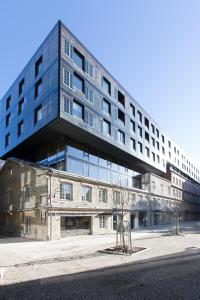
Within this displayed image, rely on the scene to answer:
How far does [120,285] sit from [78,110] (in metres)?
24.1

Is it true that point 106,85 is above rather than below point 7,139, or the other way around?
above

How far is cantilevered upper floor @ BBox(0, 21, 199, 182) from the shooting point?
31.1 m

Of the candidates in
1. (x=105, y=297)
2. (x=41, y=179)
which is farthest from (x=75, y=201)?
(x=105, y=297)

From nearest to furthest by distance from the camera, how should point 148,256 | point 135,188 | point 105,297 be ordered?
1. point 105,297
2. point 148,256
3. point 135,188

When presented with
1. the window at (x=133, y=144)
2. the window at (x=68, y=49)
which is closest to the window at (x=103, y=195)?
the window at (x=133, y=144)

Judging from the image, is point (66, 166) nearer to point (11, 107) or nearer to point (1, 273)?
point (11, 107)

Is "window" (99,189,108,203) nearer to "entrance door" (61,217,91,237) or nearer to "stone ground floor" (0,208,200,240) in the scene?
"stone ground floor" (0,208,200,240)

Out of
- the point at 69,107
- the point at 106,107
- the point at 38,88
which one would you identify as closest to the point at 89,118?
the point at 69,107

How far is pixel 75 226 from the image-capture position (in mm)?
31406

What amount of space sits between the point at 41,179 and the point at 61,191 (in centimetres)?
237

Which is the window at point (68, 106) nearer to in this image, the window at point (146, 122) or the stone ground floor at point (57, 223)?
the stone ground floor at point (57, 223)

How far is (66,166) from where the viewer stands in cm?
3262

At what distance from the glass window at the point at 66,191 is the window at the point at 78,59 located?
1342 centimetres

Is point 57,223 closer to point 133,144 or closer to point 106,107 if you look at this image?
point 106,107
